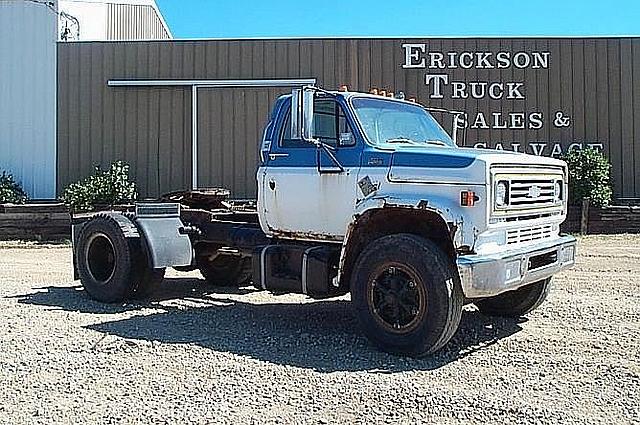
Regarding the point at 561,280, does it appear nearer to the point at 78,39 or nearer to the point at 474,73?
the point at 474,73

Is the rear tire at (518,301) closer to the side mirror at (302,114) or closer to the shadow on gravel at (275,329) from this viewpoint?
the shadow on gravel at (275,329)

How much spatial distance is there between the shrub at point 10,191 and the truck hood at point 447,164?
14.0 metres

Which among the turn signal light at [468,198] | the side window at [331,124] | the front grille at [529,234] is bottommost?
the front grille at [529,234]

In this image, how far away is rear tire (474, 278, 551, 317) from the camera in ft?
26.9

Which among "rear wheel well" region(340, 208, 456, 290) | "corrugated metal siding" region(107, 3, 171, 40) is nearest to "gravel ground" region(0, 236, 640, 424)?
"rear wheel well" region(340, 208, 456, 290)

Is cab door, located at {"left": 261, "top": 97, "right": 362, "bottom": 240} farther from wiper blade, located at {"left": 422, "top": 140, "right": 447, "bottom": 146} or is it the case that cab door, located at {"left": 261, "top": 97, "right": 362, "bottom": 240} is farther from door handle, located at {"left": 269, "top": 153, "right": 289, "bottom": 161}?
wiper blade, located at {"left": 422, "top": 140, "right": 447, "bottom": 146}

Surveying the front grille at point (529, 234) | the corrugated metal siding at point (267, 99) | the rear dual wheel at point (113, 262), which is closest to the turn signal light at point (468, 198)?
the front grille at point (529, 234)

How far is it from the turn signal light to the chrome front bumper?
0.43 metres

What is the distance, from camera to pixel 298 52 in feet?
62.6

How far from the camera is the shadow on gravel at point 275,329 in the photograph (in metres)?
6.78

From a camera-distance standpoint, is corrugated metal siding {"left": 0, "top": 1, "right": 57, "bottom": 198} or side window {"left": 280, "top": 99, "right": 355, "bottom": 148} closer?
side window {"left": 280, "top": 99, "right": 355, "bottom": 148}

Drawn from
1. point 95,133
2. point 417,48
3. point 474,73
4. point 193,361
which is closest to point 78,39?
point 95,133

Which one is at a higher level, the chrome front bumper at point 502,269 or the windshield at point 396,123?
the windshield at point 396,123

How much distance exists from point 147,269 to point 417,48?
11.8 m
